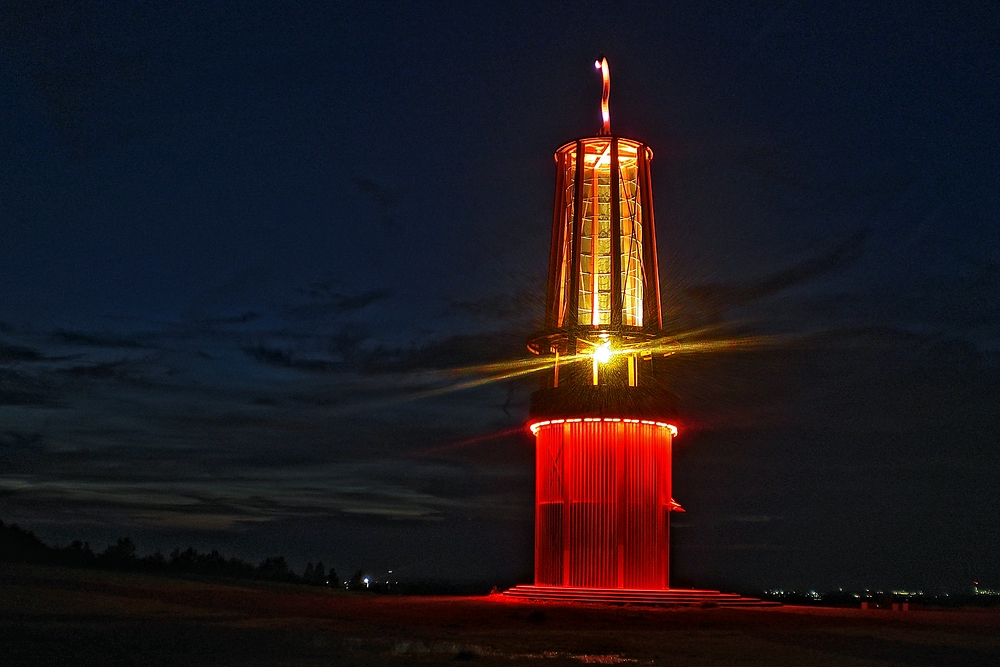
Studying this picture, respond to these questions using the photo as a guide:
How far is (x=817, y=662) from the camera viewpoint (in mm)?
16047

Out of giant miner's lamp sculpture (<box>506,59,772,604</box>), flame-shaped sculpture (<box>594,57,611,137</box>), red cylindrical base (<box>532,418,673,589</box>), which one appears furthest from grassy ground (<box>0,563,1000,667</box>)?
flame-shaped sculpture (<box>594,57,611,137</box>)

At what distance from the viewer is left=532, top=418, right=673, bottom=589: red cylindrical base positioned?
3212cm

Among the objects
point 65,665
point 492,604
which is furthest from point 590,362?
point 65,665

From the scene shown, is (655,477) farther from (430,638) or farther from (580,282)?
(430,638)

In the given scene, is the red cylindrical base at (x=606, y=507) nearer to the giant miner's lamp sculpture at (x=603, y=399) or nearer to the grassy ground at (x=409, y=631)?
the giant miner's lamp sculpture at (x=603, y=399)

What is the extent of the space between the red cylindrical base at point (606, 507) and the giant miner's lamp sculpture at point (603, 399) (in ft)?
0.10

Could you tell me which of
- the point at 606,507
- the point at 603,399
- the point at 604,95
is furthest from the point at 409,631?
the point at 604,95

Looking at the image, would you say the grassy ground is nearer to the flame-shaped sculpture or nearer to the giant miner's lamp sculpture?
the giant miner's lamp sculpture

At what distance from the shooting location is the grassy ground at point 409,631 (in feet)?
51.1

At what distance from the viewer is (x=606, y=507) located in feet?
106

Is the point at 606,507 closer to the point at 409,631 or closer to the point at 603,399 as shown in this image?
the point at 603,399

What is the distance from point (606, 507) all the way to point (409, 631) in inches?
522

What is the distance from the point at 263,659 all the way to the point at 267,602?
12.1 meters

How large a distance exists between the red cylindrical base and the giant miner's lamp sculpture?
1.2 inches
